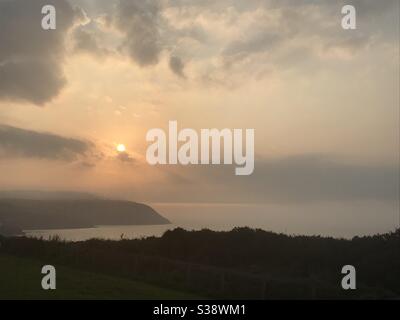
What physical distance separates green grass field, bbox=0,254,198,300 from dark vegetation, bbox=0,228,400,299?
2298 mm

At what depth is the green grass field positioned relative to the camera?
2021 cm

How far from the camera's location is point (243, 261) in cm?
3625

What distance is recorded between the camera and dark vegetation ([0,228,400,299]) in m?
23.4

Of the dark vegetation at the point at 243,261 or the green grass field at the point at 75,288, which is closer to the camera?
the green grass field at the point at 75,288

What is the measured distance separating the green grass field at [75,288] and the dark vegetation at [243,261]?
2.30m

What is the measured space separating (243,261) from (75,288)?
54.0ft

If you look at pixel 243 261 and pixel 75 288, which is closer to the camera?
pixel 75 288

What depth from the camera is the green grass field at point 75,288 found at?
20.2 meters

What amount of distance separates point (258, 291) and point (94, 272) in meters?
11.8

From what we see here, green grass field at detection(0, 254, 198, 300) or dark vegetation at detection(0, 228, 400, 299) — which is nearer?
green grass field at detection(0, 254, 198, 300)

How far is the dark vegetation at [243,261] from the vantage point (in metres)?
23.4
